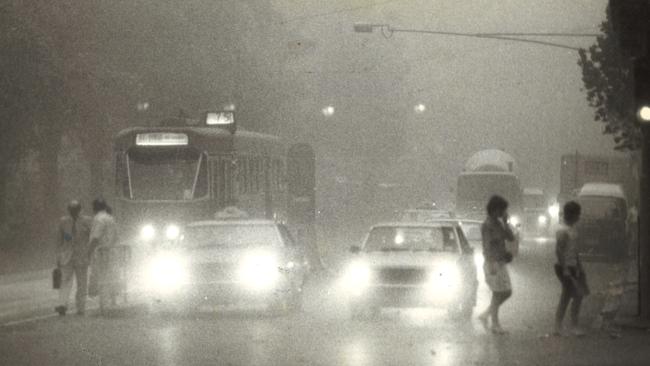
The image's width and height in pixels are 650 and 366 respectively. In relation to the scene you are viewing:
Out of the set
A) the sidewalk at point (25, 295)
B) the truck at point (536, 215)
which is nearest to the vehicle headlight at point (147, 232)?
the sidewalk at point (25, 295)

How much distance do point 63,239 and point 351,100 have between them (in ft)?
207

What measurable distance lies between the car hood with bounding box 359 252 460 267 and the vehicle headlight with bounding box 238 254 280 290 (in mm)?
1295

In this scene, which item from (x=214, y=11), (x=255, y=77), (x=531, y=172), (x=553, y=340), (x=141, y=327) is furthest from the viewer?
(x=531, y=172)

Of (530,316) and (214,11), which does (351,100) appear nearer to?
(214,11)

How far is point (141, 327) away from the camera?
20453mm

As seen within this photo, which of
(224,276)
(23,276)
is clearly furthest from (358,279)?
(23,276)

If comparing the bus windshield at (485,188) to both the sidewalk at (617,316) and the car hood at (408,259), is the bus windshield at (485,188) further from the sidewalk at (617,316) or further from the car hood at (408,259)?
the car hood at (408,259)

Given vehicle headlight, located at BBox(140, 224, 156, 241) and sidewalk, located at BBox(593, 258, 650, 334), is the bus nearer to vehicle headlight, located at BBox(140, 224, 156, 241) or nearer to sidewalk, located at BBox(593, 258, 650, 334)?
vehicle headlight, located at BBox(140, 224, 156, 241)

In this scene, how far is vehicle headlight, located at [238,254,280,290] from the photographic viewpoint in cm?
2212

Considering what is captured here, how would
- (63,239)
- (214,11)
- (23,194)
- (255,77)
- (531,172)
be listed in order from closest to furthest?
(63,239), (23,194), (214,11), (255,77), (531,172)

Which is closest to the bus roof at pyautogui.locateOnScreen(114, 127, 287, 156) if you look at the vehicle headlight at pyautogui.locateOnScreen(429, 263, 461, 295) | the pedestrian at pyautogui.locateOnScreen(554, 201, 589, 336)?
the vehicle headlight at pyautogui.locateOnScreen(429, 263, 461, 295)

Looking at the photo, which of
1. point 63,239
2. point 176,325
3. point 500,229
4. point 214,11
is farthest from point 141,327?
point 214,11

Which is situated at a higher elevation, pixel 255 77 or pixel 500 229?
pixel 255 77

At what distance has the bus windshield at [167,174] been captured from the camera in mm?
34531
